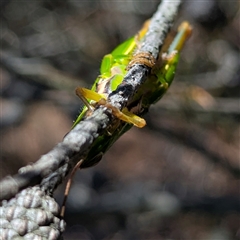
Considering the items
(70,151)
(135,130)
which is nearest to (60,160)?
(70,151)

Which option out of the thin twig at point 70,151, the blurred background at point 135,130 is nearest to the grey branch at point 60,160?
the thin twig at point 70,151

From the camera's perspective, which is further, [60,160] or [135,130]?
[135,130]

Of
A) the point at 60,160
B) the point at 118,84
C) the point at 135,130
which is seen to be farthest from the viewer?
the point at 135,130

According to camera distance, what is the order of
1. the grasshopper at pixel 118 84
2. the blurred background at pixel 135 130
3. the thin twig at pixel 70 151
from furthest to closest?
1. the blurred background at pixel 135 130
2. the grasshopper at pixel 118 84
3. the thin twig at pixel 70 151

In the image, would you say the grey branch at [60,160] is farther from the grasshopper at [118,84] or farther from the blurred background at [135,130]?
the blurred background at [135,130]

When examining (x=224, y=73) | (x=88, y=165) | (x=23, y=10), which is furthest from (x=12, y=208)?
(x=23, y=10)

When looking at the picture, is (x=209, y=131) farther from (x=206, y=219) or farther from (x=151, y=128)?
(x=151, y=128)

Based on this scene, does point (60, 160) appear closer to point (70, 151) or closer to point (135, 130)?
point (70, 151)

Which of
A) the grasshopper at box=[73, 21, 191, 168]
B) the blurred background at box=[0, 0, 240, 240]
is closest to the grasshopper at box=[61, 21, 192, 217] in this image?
the grasshopper at box=[73, 21, 191, 168]

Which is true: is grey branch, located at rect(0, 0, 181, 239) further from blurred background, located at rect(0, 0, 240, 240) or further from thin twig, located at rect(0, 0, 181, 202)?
blurred background, located at rect(0, 0, 240, 240)
